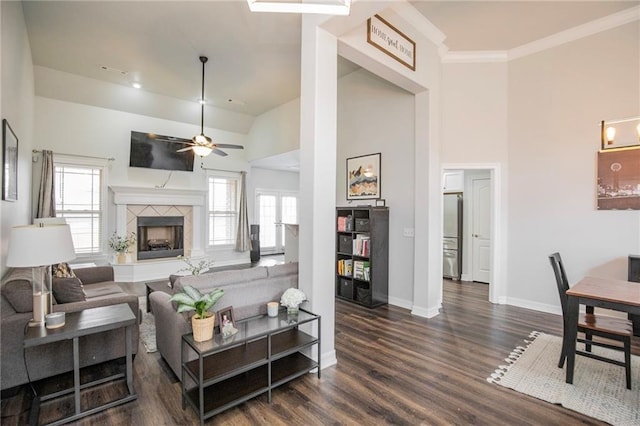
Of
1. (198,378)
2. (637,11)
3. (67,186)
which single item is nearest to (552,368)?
(198,378)

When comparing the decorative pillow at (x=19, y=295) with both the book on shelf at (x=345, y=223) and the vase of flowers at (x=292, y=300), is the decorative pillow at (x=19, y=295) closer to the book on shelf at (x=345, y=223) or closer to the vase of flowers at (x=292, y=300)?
the vase of flowers at (x=292, y=300)

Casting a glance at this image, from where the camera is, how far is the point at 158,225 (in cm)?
708

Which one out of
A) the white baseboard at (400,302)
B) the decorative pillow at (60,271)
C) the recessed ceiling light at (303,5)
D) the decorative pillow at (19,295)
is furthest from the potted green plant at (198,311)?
the white baseboard at (400,302)

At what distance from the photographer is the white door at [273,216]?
9.66 meters

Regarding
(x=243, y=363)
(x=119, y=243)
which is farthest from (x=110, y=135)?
(x=243, y=363)

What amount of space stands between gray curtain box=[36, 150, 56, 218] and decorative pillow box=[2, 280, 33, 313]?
412 cm

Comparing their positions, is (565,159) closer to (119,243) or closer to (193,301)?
(193,301)

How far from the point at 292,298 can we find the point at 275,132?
551cm

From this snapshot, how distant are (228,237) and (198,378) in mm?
6599

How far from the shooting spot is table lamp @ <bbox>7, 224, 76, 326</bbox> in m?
1.98

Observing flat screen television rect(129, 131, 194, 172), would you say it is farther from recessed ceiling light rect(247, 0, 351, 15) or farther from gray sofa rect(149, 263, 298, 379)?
recessed ceiling light rect(247, 0, 351, 15)

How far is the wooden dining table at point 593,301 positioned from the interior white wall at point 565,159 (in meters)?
1.41

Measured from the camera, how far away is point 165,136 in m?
6.82

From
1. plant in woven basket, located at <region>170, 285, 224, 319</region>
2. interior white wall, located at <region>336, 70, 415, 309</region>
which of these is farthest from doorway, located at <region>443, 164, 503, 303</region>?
plant in woven basket, located at <region>170, 285, 224, 319</region>
